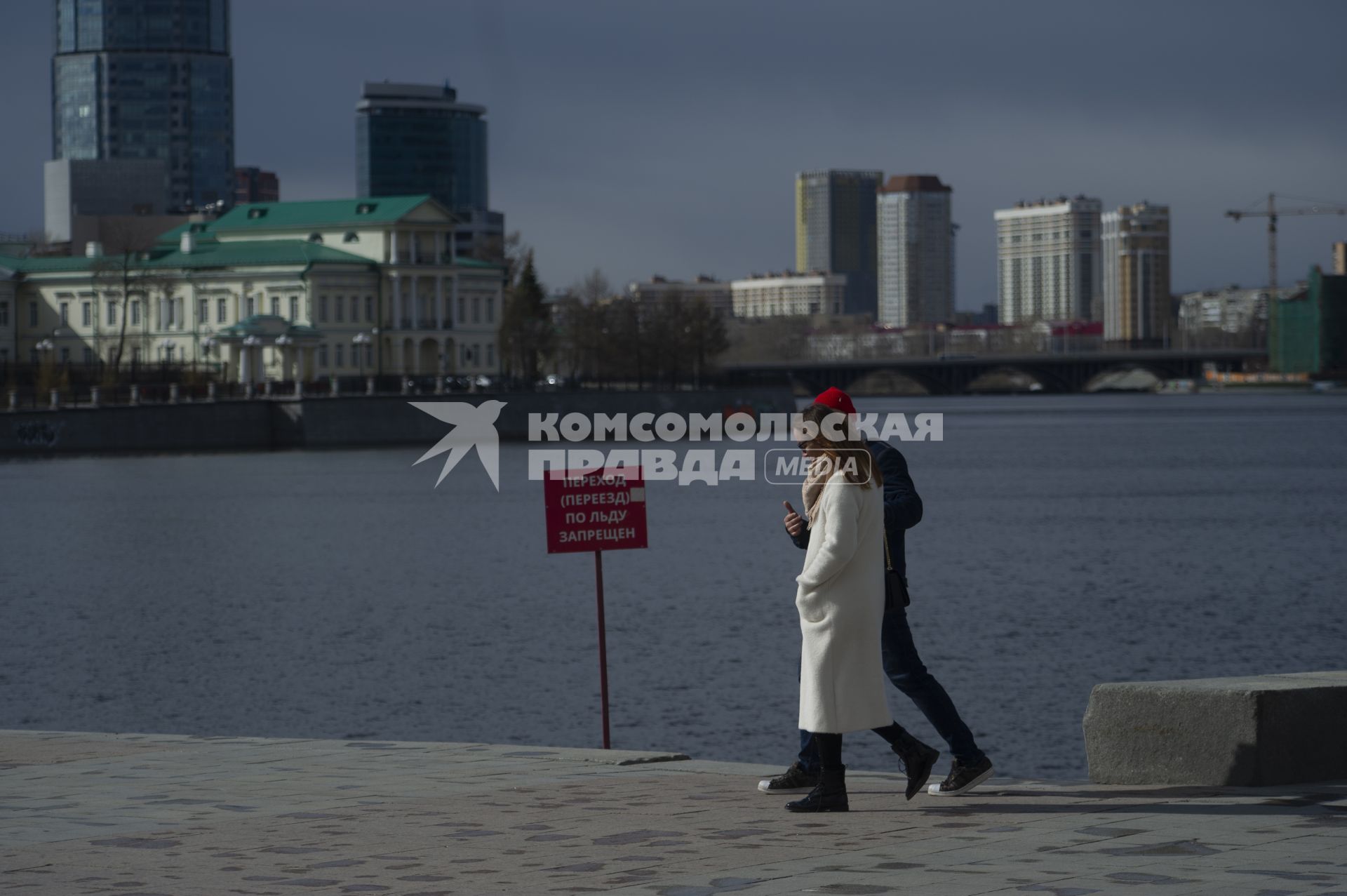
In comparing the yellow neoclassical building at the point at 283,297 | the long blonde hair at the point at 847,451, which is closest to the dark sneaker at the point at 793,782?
the long blonde hair at the point at 847,451

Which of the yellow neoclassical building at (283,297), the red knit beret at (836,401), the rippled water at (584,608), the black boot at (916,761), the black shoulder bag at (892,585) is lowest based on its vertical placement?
the rippled water at (584,608)

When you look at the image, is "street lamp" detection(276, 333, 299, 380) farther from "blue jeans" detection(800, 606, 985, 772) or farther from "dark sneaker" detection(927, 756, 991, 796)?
"dark sneaker" detection(927, 756, 991, 796)

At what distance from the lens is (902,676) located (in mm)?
9562

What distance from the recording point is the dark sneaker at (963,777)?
9.55 metres

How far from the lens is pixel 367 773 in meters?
10.9

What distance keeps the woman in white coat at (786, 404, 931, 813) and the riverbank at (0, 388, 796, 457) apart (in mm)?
64216

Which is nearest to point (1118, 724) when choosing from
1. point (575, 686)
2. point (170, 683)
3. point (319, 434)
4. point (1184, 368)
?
point (575, 686)

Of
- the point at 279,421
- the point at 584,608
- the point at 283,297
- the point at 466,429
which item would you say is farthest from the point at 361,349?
the point at 584,608

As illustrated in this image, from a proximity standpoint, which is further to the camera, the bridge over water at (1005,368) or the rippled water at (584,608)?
the bridge over water at (1005,368)

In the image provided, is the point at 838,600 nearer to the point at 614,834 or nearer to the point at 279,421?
the point at 614,834

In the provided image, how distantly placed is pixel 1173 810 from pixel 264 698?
1558cm

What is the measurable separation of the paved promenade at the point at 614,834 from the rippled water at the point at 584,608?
7.80m

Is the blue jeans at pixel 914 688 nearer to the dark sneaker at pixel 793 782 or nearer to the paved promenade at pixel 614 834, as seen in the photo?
the dark sneaker at pixel 793 782

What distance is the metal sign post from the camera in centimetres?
1280
